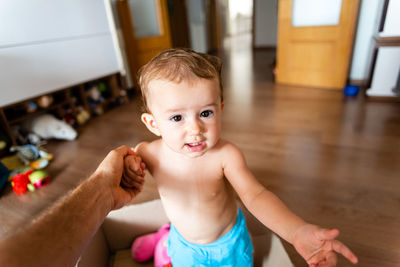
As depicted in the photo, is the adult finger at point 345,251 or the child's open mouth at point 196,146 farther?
the child's open mouth at point 196,146

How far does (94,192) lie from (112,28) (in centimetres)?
225

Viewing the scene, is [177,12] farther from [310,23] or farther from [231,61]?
[310,23]

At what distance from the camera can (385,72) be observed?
2.08 meters

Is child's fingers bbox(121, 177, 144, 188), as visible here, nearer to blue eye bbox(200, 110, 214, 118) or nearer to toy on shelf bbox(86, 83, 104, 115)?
blue eye bbox(200, 110, 214, 118)

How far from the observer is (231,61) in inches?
177

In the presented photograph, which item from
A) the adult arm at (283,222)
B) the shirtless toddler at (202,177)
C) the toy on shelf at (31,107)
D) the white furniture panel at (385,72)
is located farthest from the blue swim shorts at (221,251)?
the white furniture panel at (385,72)

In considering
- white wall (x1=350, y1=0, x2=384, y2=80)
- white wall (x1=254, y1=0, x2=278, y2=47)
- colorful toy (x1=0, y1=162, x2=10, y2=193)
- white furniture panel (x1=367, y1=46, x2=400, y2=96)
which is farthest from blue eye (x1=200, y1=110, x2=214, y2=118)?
white wall (x1=254, y1=0, x2=278, y2=47)

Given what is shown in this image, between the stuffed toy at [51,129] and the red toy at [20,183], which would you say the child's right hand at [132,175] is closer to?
the red toy at [20,183]

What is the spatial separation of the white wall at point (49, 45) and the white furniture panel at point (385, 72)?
224 cm

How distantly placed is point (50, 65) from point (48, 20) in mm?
301

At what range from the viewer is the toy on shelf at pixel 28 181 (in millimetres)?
1285

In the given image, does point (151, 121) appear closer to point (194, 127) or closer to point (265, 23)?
point (194, 127)

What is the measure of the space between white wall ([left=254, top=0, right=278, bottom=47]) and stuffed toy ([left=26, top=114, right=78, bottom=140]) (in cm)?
484

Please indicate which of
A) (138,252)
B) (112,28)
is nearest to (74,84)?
(112,28)
